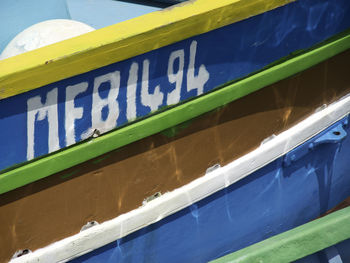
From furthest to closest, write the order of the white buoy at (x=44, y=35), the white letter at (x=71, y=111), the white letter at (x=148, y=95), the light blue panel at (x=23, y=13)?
1. the light blue panel at (x=23, y=13)
2. the white buoy at (x=44, y=35)
3. the white letter at (x=148, y=95)
4. the white letter at (x=71, y=111)

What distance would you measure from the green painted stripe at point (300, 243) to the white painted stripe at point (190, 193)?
32 cm

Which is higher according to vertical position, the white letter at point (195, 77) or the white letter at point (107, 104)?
the white letter at point (195, 77)

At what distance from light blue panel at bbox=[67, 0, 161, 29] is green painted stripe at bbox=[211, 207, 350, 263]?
1.55 meters

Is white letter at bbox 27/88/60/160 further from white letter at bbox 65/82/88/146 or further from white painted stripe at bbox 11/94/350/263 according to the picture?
white painted stripe at bbox 11/94/350/263

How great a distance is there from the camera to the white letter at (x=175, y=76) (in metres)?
2.18

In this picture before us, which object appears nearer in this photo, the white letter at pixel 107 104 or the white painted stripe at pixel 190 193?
the white letter at pixel 107 104

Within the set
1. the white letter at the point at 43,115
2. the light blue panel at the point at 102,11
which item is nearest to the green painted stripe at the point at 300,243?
the white letter at the point at 43,115

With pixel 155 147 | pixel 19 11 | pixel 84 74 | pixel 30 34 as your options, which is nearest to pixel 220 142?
pixel 155 147

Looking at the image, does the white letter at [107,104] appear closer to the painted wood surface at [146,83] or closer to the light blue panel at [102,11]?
the painted wood surface at [146,83]

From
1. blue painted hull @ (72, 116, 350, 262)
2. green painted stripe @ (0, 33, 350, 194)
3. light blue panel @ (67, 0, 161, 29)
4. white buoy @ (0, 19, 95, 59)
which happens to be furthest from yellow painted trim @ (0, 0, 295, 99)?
light blue panel @ (67, 0, 161, 29)

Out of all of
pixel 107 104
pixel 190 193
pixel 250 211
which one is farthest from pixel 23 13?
pixel 250 211

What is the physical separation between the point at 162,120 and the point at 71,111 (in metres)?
0.37

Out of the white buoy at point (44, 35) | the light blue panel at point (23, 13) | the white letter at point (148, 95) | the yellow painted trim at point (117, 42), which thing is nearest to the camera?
the yellow painted trim at point (117, 42)

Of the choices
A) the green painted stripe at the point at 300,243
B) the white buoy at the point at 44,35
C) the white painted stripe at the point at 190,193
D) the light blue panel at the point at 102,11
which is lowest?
the green painted stripe at the point at 300,243
